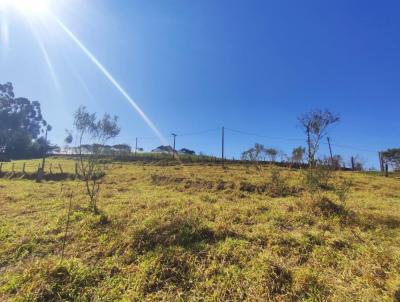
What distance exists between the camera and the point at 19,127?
48.1 m

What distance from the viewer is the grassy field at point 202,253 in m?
3.34

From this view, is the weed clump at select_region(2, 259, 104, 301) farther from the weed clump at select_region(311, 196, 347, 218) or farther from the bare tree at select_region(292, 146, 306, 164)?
the bare tree at select_region(292, 146, 306, 164)

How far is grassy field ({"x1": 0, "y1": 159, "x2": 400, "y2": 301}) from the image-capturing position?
3344mm

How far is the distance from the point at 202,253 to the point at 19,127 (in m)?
58.7

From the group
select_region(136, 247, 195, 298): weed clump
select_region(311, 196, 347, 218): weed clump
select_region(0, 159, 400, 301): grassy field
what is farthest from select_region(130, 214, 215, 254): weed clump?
select_region(311, 196, 347, 218): weed clump

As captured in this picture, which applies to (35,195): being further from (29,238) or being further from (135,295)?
(135,295)

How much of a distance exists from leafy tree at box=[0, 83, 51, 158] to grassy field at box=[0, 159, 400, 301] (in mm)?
37559

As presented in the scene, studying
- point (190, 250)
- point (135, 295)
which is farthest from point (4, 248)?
point (190, 250)

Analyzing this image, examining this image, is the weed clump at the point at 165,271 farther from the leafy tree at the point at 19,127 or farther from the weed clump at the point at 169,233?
the leafy tree at the point at 19,127

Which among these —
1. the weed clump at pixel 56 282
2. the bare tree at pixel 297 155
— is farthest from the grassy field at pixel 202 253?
the bare tree at pixel 297 155

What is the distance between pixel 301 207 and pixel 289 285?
474 cm

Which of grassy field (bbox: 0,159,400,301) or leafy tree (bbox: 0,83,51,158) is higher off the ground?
leafy tree (bbox: 0,83,51,158)

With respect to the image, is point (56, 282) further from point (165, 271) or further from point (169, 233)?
point (169, 233)

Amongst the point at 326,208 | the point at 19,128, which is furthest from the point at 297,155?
the point at 19,128
